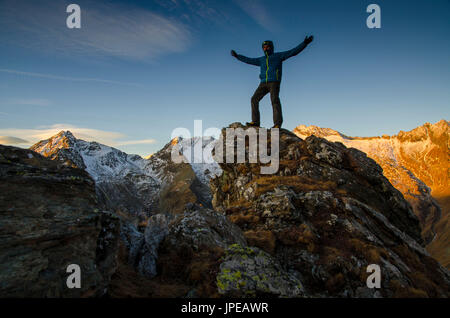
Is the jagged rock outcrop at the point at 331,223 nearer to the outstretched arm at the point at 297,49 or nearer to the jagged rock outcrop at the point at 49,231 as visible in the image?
the jagged rock outcrop at the point at 49,231

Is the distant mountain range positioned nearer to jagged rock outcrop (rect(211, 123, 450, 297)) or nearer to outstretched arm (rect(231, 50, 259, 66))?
jagged rock outcrop (rect(211, 123, 450, 297))

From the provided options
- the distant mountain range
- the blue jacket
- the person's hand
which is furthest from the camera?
the blue jacket

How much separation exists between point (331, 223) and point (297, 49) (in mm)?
10400

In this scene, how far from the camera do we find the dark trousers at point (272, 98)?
14776 millimetres

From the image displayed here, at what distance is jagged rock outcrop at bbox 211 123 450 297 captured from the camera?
818 cm

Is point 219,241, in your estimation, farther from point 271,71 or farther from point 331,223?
point 271,71

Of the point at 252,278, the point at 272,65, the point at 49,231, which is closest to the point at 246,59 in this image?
the point at 272,65

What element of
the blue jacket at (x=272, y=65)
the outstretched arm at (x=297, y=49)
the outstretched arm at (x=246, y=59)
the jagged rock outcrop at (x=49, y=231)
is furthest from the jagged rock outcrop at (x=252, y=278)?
the outstretched arm at (x=246, y=59)

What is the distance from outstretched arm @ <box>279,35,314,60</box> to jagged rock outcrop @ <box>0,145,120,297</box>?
13205 mm

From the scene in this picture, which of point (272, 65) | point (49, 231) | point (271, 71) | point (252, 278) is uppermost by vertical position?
point (272, 65)

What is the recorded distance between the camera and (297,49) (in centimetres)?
1379

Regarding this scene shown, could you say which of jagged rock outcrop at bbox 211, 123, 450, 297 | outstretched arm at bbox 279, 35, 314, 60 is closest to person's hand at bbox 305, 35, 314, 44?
outstretched arm at bbox 279, 35, 314, 60

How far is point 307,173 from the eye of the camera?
49.7 ft
